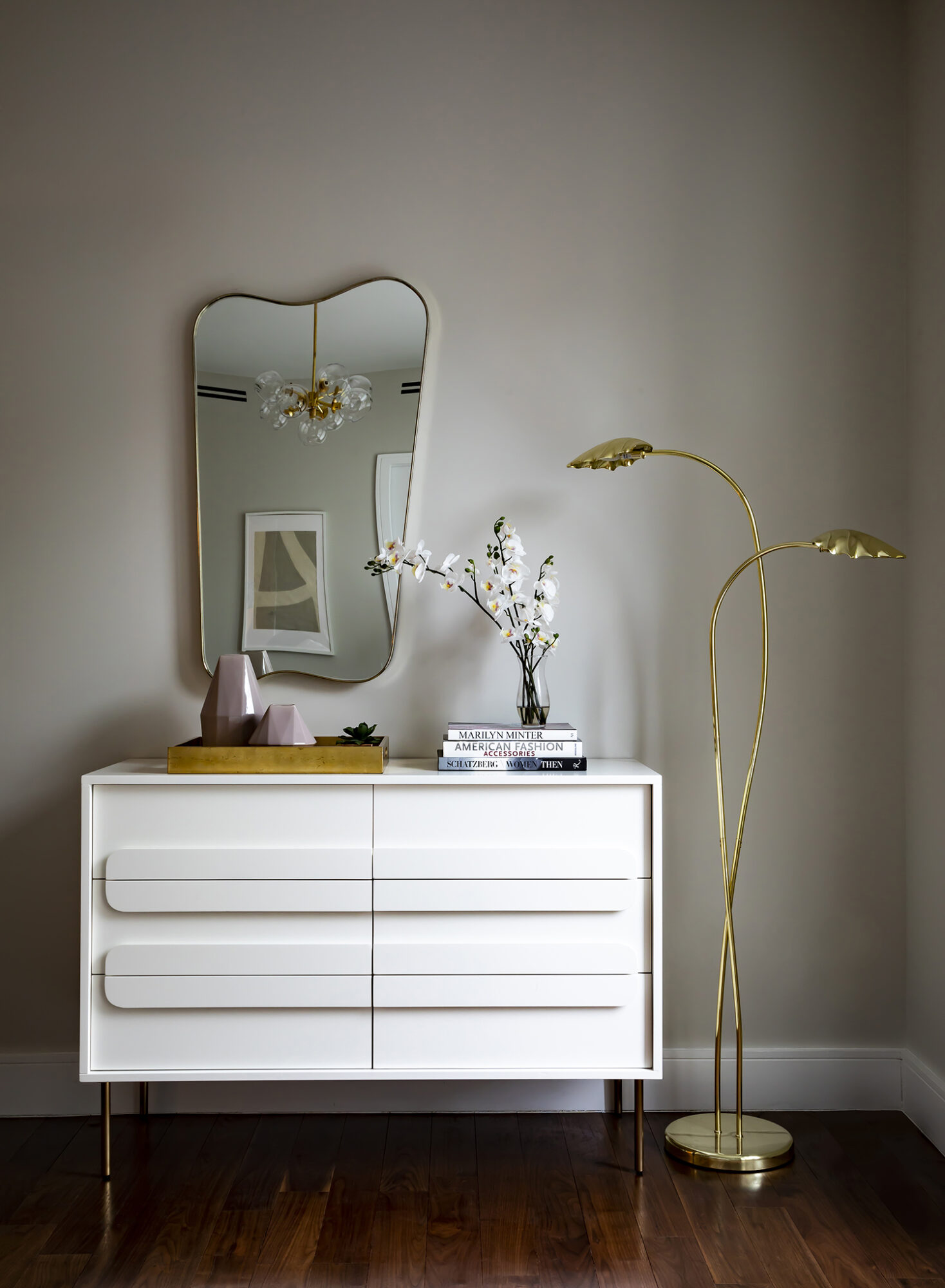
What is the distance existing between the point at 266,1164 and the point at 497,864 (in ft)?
2.71

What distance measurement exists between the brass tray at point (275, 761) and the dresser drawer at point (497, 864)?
188mm

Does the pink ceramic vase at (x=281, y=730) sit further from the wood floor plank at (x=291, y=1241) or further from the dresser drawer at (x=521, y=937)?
the wood floor plank at (x=291, y=1241)

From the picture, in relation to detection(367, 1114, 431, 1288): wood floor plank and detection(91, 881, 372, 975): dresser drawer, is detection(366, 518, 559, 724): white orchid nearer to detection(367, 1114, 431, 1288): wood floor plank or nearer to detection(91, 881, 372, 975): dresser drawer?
detection(91, 881, 372, 975): dresser drawer

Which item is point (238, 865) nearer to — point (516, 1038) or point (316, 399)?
point (516, 1038)

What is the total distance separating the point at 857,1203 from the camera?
191 cm

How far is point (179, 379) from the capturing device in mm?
2385

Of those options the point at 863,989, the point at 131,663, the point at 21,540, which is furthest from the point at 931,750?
the point at 21,540

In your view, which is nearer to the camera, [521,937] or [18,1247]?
[18,1247]

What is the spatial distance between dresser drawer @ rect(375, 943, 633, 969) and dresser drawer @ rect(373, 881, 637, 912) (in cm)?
7

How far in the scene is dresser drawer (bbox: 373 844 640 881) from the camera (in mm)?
1978

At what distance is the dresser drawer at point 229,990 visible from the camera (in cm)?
196

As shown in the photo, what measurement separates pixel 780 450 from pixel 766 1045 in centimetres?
147

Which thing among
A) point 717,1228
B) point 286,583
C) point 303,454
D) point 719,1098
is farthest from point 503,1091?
point 303,454

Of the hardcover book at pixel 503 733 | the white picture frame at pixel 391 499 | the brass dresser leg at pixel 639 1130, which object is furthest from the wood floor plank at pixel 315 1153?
the white picture frame at pixel 391 499
